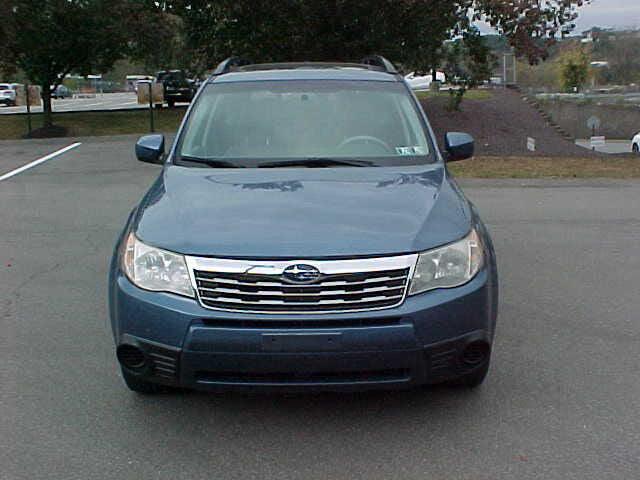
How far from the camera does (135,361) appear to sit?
3.78 m

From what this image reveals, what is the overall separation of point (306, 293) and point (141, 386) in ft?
3.82

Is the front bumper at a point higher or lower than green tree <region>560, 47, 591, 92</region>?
lower

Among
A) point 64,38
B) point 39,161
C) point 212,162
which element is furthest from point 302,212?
point 64,38

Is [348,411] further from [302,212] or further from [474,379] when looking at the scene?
[302,212]

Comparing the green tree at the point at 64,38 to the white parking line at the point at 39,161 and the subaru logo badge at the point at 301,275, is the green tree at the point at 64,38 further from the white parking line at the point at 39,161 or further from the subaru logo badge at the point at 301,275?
the subaru logo badge at the point at 301,275

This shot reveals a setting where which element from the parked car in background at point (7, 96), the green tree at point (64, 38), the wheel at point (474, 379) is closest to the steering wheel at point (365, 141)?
the wheel at point (474, 379)

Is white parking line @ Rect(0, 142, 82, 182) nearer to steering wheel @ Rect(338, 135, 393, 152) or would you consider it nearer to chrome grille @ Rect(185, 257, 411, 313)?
steering wheel @ Rect(338, 135, 393, 152)

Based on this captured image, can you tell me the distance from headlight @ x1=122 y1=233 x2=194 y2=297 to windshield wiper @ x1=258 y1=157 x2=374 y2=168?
1199 mm

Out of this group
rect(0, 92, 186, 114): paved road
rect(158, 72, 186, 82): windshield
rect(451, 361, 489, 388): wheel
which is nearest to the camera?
rect(451, 361, 489, 388): wheel

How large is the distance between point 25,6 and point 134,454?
77.5ft

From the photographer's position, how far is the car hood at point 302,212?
364cm

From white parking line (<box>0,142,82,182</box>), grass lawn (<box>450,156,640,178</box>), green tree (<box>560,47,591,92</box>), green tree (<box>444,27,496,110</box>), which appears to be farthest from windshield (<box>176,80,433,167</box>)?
green tree (<box>560,47,591,92</box>)

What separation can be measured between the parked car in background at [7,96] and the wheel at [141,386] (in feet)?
189

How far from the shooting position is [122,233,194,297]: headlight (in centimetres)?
363
